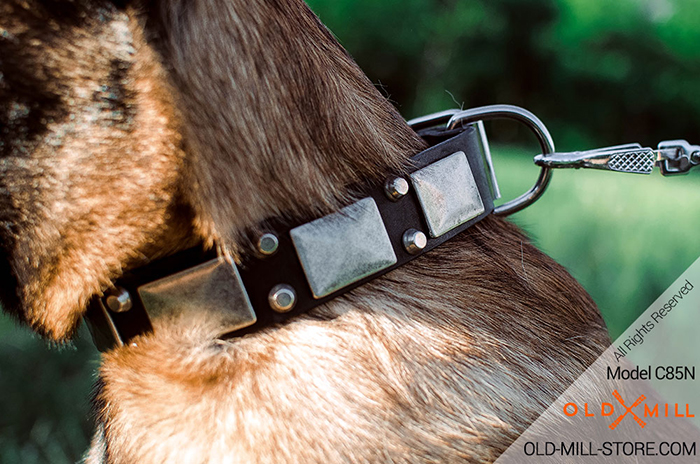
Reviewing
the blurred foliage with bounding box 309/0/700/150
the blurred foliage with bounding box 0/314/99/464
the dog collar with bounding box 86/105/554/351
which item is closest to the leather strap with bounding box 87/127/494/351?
the dog collar with bounding box 86/105/554/351

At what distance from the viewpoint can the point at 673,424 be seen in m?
0.90

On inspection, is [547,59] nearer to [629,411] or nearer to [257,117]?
[629,411]

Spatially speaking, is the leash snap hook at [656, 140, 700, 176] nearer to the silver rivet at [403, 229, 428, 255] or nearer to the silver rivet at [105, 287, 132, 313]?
the silver rivet at [403, 229, 428, 255]

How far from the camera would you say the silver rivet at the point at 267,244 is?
625 mm

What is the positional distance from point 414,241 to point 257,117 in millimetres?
230

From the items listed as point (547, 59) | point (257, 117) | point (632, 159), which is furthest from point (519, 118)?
point (547, 59)

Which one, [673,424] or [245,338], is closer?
[245,338]

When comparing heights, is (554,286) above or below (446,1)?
below

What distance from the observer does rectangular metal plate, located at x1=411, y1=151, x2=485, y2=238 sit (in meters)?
0.70

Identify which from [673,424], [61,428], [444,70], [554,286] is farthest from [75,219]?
[444,70]

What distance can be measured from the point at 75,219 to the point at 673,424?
906 mm

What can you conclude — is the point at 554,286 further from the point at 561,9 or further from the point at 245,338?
the point at 561,9

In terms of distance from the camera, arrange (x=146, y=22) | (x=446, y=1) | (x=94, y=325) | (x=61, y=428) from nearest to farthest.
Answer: (x=146, y=22), (x=94, y=325), (x=61, y=428), (x=446, y=1)

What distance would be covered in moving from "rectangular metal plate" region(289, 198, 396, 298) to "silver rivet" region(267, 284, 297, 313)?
0.08ft
